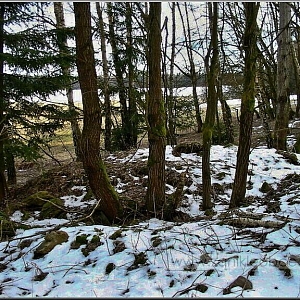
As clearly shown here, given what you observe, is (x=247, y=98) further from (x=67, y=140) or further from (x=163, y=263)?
(x=67, y=140)

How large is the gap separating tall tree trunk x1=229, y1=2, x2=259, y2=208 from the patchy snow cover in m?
0.98

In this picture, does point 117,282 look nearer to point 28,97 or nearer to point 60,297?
point 60,297

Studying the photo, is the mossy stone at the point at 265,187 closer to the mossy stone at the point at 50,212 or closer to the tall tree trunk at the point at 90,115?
the tall tree trunk at the point at 90,115

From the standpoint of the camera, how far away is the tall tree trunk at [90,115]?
14.9 feet

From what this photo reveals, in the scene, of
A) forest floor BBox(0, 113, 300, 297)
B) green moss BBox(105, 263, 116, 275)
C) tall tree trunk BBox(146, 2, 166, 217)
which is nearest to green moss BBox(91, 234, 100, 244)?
forest floor BBox(0, 113, 300, 297)

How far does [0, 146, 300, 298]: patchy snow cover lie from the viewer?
2.66m

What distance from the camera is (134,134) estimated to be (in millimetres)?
11977

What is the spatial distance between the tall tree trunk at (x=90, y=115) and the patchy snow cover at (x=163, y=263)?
89 cm

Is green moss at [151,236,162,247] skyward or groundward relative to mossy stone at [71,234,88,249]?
skyward

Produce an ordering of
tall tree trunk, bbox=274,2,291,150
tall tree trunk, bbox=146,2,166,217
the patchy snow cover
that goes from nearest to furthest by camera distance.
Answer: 1. the patchy snow cover
2. tall tree trunk, bbox=146,2,166,217
3. tall tree trunk, bbox=274,2,291,150

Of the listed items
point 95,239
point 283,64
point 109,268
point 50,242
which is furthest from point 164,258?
point 283,64

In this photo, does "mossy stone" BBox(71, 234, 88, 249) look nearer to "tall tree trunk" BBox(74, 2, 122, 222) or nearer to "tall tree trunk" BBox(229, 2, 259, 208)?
"tall tree trunk" BBox(74, 2, 122, 222)

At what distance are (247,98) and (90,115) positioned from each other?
2310 mm

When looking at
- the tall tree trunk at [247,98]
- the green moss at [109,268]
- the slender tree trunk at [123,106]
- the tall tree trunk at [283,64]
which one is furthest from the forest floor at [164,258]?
the slender tree trunk at [123,106]
